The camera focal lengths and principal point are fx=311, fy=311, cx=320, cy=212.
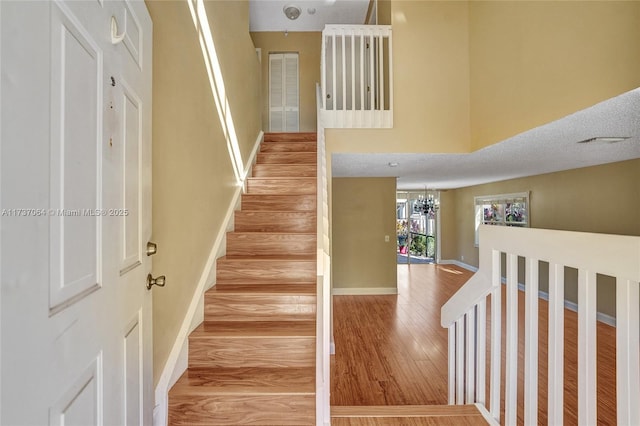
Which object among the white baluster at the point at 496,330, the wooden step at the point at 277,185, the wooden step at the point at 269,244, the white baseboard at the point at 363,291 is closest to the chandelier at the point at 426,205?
the white baseboard at the point at 363,291

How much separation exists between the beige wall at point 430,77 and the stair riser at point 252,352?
7.65ft

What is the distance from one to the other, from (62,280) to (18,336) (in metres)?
0.16

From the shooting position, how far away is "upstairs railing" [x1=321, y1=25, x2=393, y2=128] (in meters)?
3.34

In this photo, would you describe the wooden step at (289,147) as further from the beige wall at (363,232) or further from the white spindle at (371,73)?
the beige wall at (363,232)

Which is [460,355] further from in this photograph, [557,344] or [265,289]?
[265,289]

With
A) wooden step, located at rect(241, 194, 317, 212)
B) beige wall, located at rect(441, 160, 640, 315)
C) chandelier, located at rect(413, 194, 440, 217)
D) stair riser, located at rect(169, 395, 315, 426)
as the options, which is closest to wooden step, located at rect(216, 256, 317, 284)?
wooden step, located at rect(241, 194, 317, 212)

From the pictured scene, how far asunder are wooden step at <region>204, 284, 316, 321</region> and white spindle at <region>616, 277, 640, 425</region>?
1584 mm

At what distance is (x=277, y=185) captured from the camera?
3422mm

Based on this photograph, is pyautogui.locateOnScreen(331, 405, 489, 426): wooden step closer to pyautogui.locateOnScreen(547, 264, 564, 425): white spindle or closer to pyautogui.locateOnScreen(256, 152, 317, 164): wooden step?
pyautogui.locateOnScreen(547, 264, 564, 425): white spindle

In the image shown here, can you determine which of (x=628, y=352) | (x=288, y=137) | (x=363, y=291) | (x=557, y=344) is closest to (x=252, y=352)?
(x=557, y=344)

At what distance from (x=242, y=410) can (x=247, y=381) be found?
0.15 m

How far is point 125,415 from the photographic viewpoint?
1.05 m

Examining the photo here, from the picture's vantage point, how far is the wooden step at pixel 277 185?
3.38m

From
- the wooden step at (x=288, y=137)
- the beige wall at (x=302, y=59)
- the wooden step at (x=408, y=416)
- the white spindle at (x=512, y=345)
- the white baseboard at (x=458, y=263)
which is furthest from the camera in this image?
the white baseboard at (x=458, y=263)
